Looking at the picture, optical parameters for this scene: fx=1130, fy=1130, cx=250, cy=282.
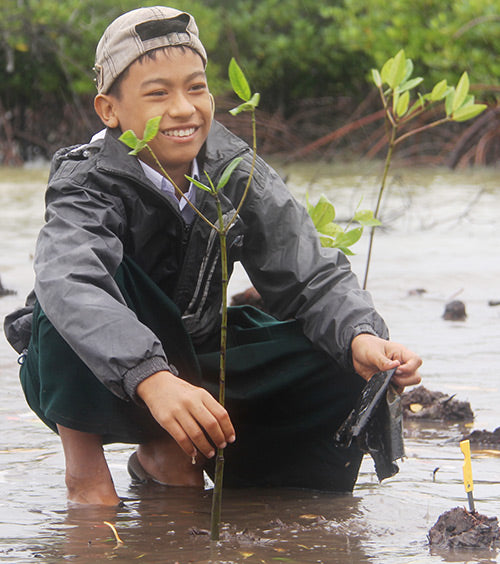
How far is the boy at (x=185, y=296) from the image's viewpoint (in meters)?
2.24

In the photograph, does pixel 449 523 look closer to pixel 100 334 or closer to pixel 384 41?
pixel 100 334

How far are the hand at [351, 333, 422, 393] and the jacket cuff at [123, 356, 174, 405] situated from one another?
1.48 ft

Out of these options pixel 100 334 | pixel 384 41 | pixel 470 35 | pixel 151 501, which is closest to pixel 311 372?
pixel 151 501

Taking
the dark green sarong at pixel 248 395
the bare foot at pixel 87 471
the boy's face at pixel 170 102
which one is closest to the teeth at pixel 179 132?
the boy's face at pixel 170 102

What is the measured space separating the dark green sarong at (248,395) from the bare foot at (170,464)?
1.6 inches

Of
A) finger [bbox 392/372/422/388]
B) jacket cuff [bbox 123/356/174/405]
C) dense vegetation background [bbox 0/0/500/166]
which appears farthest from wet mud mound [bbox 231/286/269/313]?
dense vegetation background [bbox 0/0/500/166]

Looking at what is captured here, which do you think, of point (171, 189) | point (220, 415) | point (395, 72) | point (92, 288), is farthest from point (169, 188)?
point (395, 72)

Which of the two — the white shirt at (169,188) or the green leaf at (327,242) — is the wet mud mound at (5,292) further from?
the white shirt at (169,188)

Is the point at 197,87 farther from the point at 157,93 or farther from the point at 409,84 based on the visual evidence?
the point at 409,84

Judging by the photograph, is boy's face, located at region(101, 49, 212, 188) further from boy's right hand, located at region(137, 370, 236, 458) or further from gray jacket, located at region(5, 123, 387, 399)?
boy's right hand, located at region(137, 370, 236, 458)

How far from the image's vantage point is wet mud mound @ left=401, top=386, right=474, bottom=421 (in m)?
2.95

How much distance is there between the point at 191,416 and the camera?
74.1 inches

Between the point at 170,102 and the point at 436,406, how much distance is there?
1141 mm

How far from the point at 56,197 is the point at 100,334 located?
432 mm
